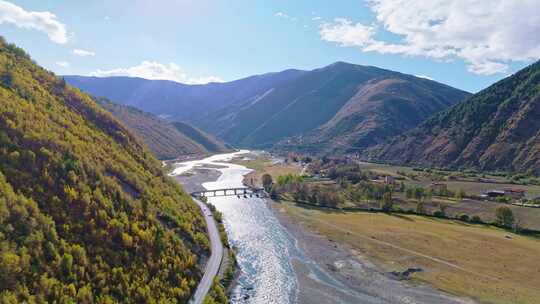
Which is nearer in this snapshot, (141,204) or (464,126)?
(141,204)

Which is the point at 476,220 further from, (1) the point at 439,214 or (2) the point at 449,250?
(2) the point at 449,250

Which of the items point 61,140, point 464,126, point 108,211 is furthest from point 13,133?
point 464,126

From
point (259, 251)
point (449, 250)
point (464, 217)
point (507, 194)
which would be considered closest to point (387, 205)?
point (464, 217)

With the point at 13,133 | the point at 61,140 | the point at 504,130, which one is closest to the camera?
the point at 13,133

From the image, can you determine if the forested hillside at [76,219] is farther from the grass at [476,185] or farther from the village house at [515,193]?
the grass at [476,185]

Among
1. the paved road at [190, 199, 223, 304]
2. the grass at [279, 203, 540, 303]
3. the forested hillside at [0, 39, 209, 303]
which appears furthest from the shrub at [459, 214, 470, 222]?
the forested hillside at [0, 39, 209, 303]

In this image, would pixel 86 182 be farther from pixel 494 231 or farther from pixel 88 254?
pixel 494 231
